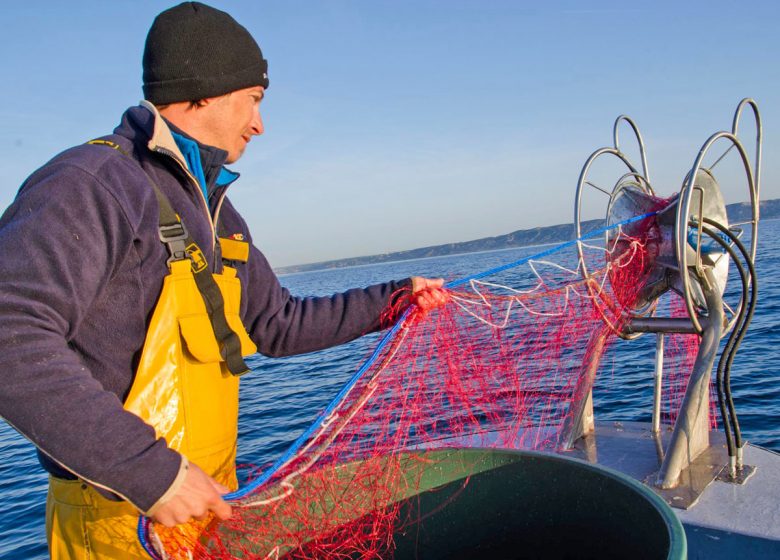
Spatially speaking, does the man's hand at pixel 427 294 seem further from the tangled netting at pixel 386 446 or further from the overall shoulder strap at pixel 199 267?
the overall shoulder strap at pixel 199 267

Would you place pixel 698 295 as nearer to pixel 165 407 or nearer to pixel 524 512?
pixel 524 512

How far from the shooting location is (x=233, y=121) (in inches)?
86.7

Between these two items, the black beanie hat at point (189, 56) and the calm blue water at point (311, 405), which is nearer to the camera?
the black beanie hat at point (189, 56)

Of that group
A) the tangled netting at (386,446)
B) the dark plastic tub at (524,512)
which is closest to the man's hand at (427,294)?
the tangled netting at (386,446)

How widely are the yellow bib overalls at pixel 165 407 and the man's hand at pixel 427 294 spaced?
1005mm

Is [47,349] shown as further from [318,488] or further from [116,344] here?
[318,488]

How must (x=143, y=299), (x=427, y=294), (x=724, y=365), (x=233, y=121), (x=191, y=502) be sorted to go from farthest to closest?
(x=724, y=365) → (x=427, y=294) → (x=233, y=121) → (x=143, y=299) → (x=191, y=502)

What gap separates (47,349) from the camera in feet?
4.65

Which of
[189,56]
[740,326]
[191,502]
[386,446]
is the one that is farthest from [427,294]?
[740,326]

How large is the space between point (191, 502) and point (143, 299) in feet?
2.08

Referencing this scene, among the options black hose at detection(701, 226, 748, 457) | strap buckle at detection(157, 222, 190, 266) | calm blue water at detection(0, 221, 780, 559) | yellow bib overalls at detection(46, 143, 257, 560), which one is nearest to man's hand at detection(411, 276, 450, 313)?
yellow bib overalls at detection(46, 143, 257, 560)

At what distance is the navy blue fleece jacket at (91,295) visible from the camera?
1.40 m

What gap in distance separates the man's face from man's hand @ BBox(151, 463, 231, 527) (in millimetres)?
1144

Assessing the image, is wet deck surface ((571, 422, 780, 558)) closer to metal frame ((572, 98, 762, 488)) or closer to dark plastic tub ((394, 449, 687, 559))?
metal frame ((572, 98, 762, 488))
